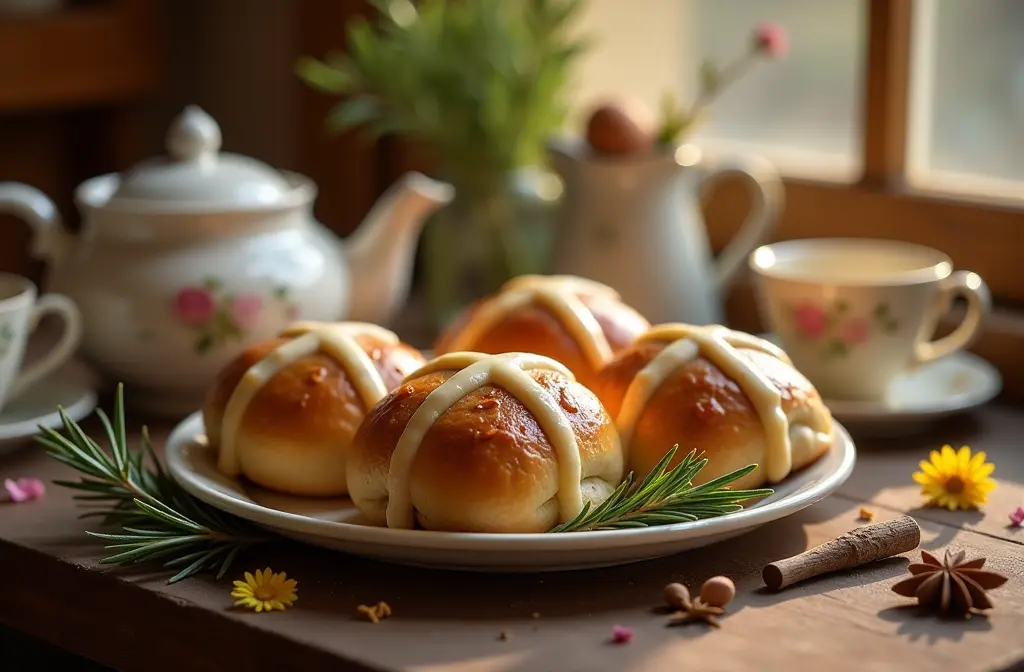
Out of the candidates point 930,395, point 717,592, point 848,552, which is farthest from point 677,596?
point 930,395

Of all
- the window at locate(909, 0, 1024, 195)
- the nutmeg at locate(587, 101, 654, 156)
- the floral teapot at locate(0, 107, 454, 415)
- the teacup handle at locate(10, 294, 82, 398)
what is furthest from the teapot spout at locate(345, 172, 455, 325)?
the window at locate(909, 0, 1024, 195)

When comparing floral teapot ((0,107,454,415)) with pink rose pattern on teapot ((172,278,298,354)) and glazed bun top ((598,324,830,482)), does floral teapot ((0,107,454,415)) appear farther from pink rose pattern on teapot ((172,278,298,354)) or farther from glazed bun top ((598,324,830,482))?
glazed bun top ((598,324,830,482))

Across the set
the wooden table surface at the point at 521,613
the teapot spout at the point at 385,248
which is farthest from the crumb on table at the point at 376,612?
the teapot spout at the point at 385,248

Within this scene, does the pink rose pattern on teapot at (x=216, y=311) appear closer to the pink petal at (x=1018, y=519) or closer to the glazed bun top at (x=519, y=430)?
the glazed bun top at (x=519, y=430)

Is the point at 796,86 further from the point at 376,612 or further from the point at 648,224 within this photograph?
the point at 376,612

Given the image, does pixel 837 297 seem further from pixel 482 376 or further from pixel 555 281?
pixel 482 376

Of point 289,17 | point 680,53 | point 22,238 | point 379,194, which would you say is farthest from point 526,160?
point 22,238
